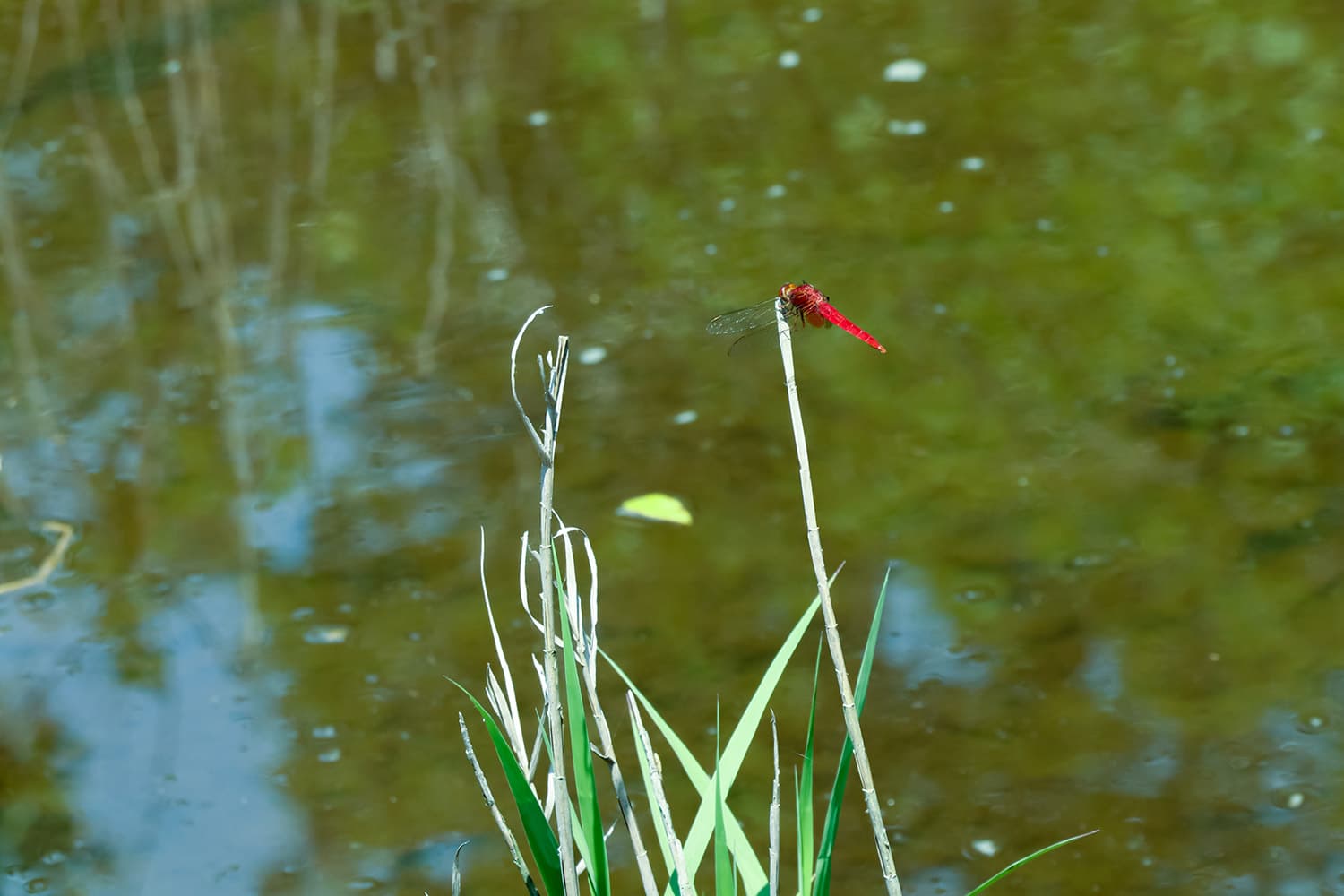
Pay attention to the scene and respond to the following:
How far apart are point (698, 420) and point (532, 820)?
1736 mm

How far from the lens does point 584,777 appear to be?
1.07 m

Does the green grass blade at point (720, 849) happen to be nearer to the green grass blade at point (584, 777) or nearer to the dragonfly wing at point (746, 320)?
the green grass blade at point (584, 777)

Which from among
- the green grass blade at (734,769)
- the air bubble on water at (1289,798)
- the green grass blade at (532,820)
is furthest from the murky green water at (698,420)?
the green grass blade at (532,820)

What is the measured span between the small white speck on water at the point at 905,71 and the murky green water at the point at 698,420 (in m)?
0.05

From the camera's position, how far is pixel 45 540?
267cm

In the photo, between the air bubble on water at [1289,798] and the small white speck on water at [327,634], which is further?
the small white speck on water at [327,634]

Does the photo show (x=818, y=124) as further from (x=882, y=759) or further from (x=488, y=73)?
(x=882, y=759)

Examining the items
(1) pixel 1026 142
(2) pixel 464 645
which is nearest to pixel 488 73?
(1) pixel 1026 142

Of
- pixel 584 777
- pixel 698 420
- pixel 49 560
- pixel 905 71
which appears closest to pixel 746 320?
pixel 698 420

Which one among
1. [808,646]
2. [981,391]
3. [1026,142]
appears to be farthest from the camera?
[1026,142]

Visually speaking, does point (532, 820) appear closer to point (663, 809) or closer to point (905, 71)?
point (663, 809)

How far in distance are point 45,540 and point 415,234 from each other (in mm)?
1264

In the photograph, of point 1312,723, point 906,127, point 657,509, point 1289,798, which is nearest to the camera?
point 1289,798

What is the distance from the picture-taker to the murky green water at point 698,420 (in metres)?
2.04
